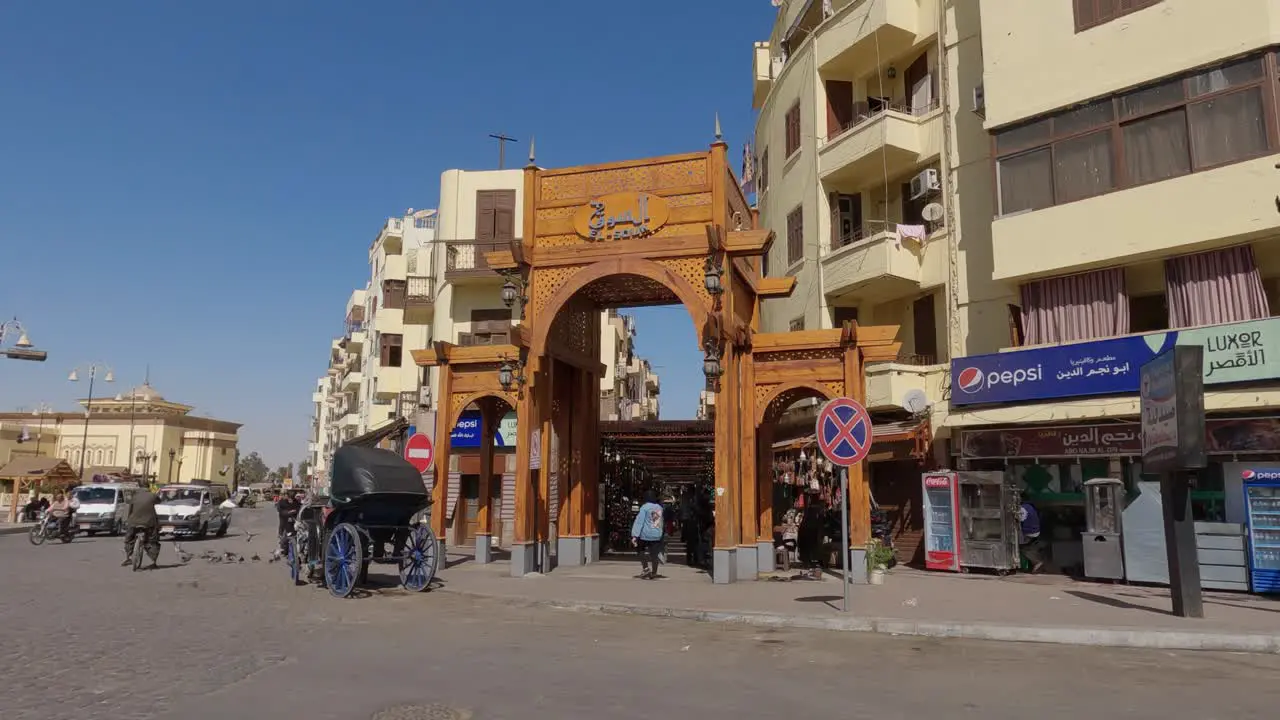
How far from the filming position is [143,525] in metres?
16.0

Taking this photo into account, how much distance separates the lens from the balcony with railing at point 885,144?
66.4 ft

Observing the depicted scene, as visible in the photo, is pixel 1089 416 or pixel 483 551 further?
pixel 483 551

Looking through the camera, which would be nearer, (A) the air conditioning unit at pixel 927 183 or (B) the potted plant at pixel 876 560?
(B) the potted plant at pixel 876 560

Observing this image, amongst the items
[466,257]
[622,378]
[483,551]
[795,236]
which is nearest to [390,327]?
[466,257]

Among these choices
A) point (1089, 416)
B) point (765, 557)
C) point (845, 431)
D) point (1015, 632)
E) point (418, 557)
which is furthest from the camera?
point (765, 557)

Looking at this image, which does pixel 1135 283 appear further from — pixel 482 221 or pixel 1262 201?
pixel 482 221

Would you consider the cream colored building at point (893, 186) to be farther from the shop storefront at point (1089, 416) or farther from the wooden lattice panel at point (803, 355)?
the wooden lattice panel at point (803, 355)

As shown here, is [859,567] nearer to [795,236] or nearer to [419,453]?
[419,453]

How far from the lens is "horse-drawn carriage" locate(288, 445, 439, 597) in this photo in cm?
1210

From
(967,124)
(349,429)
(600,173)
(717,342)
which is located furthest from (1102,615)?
(349,429)

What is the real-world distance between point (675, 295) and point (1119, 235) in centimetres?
819

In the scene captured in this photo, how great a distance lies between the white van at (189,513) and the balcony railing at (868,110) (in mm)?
22945

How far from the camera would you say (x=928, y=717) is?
18.6 feet

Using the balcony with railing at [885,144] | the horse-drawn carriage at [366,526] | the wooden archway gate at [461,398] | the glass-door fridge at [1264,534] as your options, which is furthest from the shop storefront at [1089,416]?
the horse-drawn carriage at [366,526]
